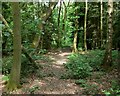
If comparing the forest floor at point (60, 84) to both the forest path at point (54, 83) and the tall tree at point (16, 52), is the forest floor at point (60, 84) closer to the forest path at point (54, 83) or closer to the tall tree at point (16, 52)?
the forest path at point (54, 83)

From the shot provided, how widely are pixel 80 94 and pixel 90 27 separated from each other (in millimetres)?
17239

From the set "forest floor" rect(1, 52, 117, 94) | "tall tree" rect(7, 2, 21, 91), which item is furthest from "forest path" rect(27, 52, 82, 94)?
"tall tree" rect(7, 2, 21, 91)

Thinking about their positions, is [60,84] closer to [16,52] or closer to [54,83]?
[54,83]

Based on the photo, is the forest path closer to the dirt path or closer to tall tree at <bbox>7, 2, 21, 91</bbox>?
the dirt path

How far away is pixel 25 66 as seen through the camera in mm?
12281

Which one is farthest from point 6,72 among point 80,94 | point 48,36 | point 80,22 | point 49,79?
point 80,22

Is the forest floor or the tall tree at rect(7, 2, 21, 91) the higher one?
the tall tree at rect(7, 2, 21, 91)

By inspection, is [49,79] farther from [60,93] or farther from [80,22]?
[80,22]

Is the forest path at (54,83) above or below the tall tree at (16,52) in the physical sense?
below

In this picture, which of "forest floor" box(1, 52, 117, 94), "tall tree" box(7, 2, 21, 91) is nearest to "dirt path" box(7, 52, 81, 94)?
"forest floor" box(1, 52, 117, 94)

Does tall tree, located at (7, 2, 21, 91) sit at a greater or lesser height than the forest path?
greater

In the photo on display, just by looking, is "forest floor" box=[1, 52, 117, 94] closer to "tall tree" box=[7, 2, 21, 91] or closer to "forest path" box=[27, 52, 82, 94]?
"forest path" box=[27, 52, 82, 94]

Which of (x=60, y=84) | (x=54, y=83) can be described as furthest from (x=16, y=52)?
(x=60, y=84)

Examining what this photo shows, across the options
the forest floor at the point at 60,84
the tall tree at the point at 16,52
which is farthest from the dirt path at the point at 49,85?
the tall tree at the point at 16,52
